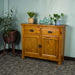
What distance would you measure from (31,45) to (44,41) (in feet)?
1.18

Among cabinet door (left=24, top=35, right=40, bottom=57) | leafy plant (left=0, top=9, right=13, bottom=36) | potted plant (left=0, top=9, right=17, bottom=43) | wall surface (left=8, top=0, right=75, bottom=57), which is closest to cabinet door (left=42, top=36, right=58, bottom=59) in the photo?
cabinet door (left=24, top=35, right=40, bottom=57)

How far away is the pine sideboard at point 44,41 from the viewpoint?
2992 millimetres

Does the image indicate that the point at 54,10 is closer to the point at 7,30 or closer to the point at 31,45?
the point at 31,45

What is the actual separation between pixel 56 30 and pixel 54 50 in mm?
463

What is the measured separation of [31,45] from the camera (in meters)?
3.28

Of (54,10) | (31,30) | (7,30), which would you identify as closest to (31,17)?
(31,30)

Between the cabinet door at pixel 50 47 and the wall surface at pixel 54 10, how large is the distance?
0.44m

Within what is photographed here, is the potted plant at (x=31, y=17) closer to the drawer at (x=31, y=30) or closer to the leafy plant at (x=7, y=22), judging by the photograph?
the drawer at (x=31, y=30)

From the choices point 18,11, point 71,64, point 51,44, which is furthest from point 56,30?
point 18,11

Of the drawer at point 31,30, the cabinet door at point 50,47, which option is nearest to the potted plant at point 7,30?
the drawer at point 31,30

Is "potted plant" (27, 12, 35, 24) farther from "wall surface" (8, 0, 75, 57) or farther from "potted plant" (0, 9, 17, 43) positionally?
"potted plant" (0, 9, 17, 43)

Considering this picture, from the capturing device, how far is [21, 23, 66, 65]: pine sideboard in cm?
299

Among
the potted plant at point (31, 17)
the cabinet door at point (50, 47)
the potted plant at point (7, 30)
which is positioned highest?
the potted plant at point (31, 17)

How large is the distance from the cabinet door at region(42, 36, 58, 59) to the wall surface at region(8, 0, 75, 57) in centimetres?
44
